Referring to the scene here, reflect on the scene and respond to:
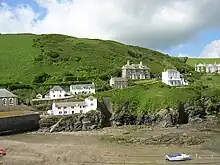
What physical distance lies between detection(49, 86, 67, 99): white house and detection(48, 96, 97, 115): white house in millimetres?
17277

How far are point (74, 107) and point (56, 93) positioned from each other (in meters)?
18.7

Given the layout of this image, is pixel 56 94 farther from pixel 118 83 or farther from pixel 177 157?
pixel 177 157

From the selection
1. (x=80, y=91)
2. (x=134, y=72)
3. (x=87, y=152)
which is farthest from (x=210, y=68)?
(x=87, y=152)

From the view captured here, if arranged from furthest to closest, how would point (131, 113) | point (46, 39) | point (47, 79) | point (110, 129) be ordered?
1. point (46, 39)
2. point (47, 79)
3. point (131, 113)
4. point (110, 129)

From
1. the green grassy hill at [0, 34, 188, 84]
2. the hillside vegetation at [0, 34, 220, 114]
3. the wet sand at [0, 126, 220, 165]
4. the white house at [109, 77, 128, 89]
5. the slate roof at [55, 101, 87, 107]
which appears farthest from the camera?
the green grassy hill at [0, 34, 188, 84]

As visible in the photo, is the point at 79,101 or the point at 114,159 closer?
the point at 114,159

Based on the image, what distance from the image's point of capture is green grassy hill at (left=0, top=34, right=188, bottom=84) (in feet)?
400

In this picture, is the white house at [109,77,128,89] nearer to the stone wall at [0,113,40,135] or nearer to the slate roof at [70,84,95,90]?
the slate roof at [70,84,95,90]

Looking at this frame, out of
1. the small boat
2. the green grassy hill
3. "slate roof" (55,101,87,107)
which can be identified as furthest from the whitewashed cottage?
the small boat

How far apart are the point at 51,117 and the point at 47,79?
3982 cm

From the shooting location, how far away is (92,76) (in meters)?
119

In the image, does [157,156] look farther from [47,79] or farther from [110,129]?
[47,79]

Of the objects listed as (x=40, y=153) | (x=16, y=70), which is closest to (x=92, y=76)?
(x=16, y=70)

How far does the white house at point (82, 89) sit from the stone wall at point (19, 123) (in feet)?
86.6
